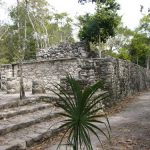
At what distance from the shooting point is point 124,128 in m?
6.87

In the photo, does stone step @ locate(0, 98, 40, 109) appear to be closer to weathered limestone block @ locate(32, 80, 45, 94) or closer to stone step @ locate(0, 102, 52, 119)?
stone step @ locate(0, 102, 52, 119)

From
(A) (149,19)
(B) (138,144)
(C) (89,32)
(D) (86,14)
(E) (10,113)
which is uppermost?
(A) (149,19)

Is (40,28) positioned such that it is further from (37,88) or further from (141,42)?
(37,88)

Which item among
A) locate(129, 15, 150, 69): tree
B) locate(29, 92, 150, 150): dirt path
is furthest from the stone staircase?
locate(129, 15, 150, 69): tree

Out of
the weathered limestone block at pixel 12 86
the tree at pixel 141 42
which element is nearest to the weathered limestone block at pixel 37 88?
the weathered limestone block at pixel 12 86

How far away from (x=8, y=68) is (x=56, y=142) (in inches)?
421

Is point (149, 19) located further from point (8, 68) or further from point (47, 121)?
point (47, 121)

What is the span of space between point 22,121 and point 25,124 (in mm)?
129

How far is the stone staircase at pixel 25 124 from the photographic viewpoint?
5242 millimetres

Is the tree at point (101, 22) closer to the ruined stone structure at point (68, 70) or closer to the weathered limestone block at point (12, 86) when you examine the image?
the ruined stone structure at point (68, 70)

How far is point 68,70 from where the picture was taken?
13.4m

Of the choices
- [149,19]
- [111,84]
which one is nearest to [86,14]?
[111,84]

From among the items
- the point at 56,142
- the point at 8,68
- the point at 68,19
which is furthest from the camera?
the point at 68,19

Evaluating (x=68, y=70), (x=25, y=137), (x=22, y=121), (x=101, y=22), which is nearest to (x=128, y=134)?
(x=25, y=137)
